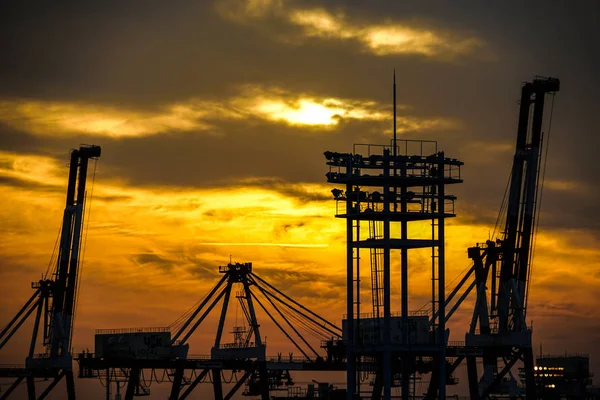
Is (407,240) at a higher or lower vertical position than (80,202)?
lower

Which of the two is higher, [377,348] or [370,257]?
[370,257]

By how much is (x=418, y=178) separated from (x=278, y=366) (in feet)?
172

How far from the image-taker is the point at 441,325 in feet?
351

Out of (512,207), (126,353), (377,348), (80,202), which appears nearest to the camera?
(377,348)

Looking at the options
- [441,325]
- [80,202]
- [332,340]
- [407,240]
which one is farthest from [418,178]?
[80,202]

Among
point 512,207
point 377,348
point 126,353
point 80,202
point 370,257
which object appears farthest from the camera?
point 80,202

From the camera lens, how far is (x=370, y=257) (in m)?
112

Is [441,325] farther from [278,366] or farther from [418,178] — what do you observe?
[278,366]

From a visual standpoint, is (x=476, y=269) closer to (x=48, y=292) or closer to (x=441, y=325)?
(x=441, y=325)

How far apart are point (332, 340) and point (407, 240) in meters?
46.7

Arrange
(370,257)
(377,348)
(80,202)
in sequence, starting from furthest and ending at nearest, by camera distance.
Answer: (80,202)
(370,257)
(377,348)

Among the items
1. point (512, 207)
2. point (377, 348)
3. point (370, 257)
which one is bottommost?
point (377, 348)

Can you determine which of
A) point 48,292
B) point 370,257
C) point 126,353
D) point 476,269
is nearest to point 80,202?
point 48,292

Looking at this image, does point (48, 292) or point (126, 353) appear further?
point (48, 292)
